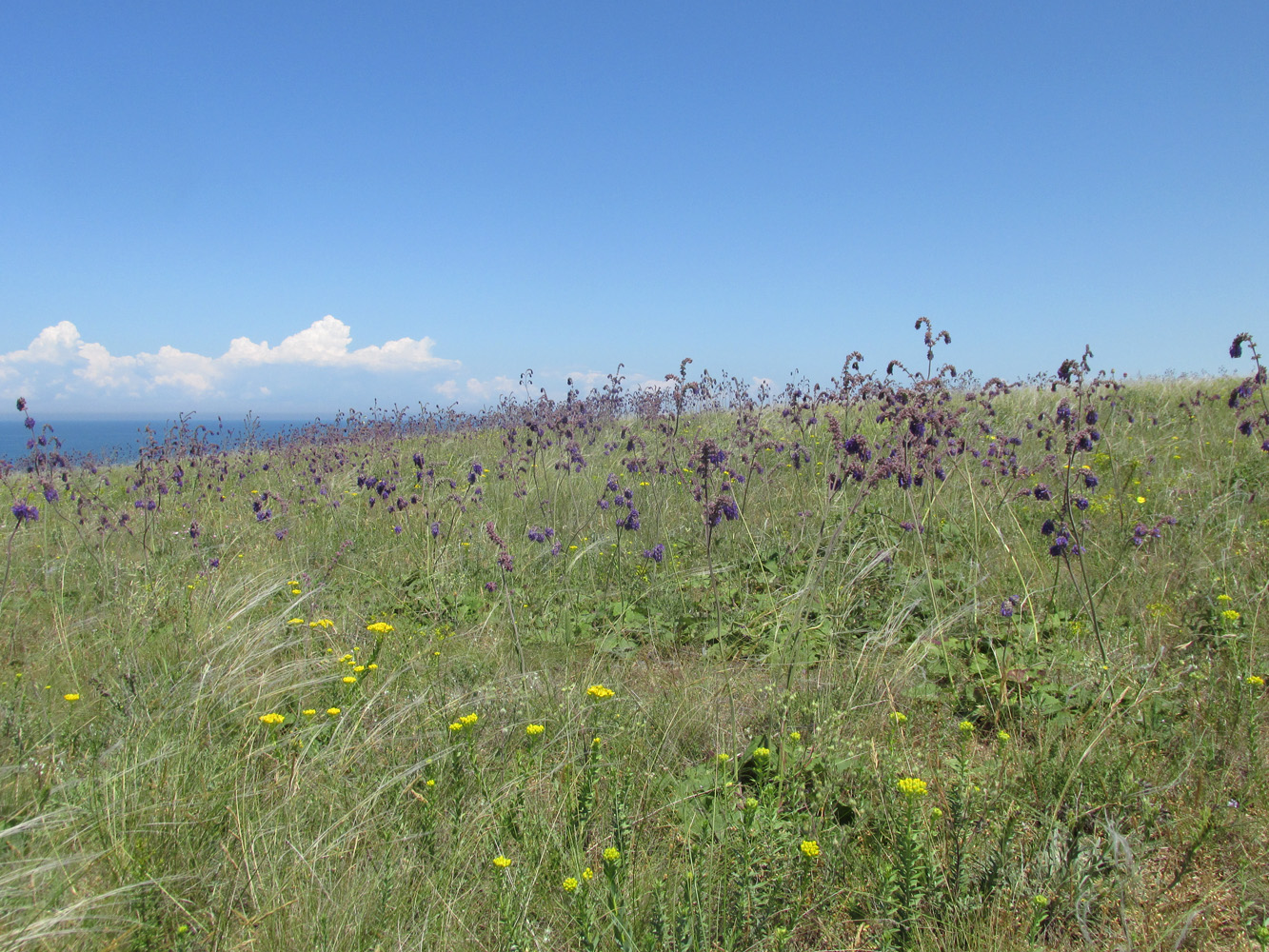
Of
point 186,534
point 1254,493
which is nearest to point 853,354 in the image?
point 1254,493

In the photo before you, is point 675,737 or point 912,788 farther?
point 675,737

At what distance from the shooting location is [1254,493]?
4.30 meters

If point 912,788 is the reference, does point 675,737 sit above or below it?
below

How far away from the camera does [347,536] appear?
4797 mm

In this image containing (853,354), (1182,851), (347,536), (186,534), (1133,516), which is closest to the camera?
(1182,851)

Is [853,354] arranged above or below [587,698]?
above

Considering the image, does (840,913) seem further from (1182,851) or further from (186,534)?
(186,534)

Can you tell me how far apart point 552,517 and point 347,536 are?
144 cm

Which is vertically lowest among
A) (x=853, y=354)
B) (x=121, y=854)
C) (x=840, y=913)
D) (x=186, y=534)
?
(x=840, y=913)

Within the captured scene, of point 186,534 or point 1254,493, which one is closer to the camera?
point 1254,493

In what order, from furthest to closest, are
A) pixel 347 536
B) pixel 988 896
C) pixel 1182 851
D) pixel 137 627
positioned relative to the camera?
1. pixel 347 536
2. pixel 137 627
3. pixel 1182 851
4. pixel 988 896

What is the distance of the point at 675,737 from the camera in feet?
7.41

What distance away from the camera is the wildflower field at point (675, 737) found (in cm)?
156

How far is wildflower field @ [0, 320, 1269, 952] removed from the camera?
156 centimetres
